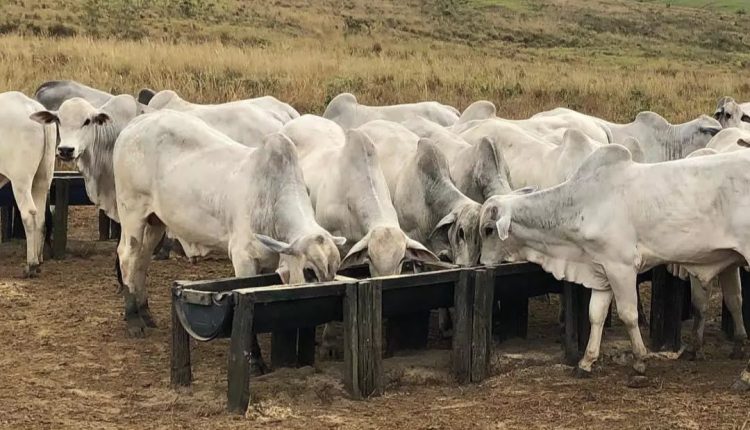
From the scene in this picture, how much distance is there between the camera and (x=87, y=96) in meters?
14.0

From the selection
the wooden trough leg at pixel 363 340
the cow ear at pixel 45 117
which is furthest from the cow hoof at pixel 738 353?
the cow ear at pixel 45 117

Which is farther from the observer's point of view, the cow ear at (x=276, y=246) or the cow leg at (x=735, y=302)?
the cow leg at (x=735, y=302)

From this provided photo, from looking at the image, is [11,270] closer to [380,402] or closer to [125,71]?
[380,402]

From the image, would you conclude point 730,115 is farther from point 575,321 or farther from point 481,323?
point 481,323

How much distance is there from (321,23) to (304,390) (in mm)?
32725

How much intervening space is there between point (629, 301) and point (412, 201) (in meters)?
2.23

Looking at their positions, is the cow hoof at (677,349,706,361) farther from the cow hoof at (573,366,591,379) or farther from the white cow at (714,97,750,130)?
the white cow at (714,97,750,130)

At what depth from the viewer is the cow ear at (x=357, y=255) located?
7461 mm

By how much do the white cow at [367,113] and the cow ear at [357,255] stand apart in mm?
5356

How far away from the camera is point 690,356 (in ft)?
27.1

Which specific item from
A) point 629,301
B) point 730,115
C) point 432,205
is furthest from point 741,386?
point 730,115

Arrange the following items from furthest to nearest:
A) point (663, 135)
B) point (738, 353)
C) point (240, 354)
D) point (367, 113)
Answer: point (367, 113) < point (663, 135) < point (738, 353) < point (240, 354)

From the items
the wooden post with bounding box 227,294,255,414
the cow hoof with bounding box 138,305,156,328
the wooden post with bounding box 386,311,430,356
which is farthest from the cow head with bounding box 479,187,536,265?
the cow hoof with bounding box 138,305,156,328

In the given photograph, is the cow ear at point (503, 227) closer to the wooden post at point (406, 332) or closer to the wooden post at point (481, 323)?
the wooden post at point (481, 323)
